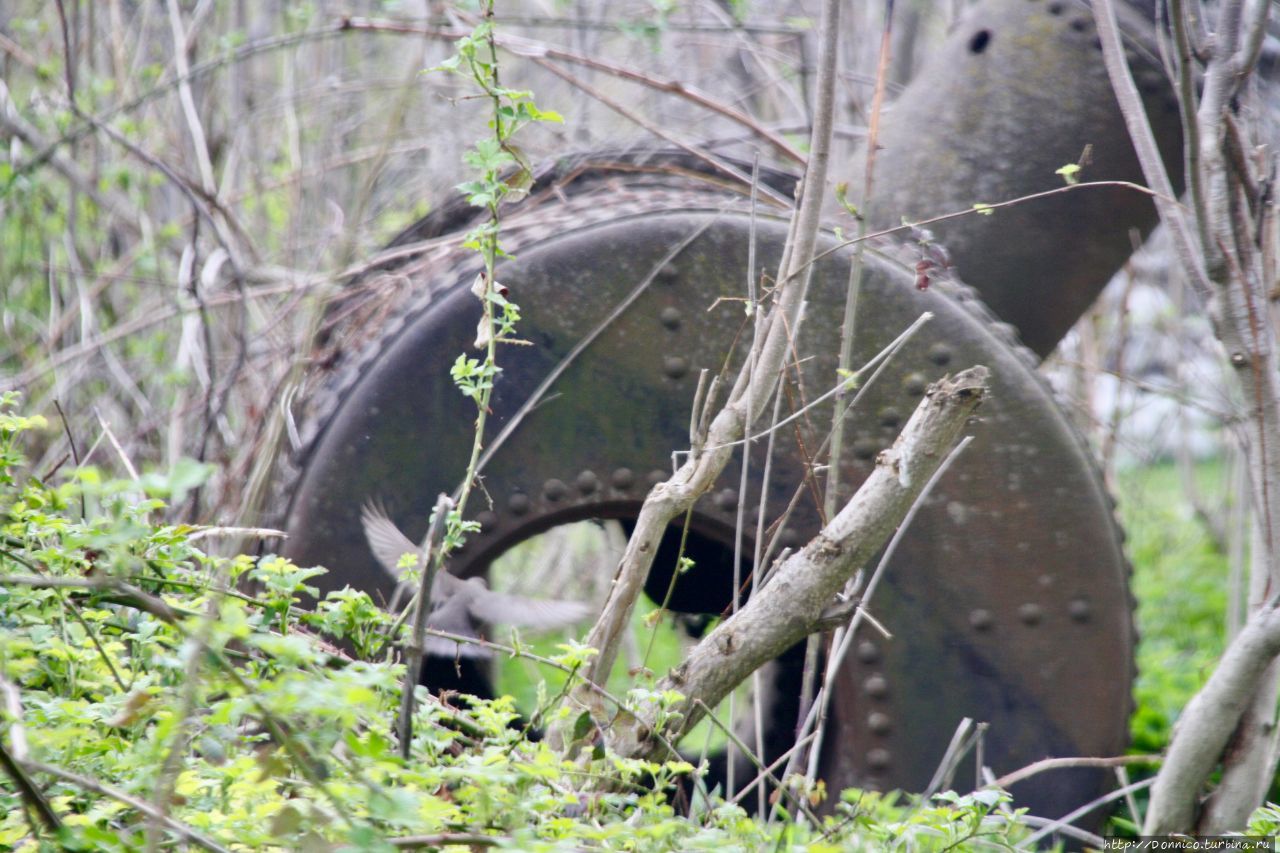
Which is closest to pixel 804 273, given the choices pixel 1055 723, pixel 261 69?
pixel 1055 723

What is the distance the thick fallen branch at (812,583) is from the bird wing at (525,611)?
1.09 feet

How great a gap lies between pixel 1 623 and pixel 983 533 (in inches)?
61.6

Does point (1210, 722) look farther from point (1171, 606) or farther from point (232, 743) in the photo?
point (1171, 606)

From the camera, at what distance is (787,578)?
60.4 inches

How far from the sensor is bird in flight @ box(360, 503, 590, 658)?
188 cm

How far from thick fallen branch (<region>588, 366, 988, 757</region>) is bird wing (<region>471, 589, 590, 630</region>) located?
33 cm

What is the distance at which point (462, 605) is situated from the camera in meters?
1.96

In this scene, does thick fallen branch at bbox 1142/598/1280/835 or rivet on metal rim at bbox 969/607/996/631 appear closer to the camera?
thick fallen branch at bbox 1142/598/1280/835

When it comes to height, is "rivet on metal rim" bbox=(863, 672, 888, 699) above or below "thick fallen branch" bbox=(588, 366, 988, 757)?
below

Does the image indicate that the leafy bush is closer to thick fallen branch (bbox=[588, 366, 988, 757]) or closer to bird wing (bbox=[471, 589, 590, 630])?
thick fallen branch (bbox=[588, 366, 988, 757])

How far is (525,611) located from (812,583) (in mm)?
585

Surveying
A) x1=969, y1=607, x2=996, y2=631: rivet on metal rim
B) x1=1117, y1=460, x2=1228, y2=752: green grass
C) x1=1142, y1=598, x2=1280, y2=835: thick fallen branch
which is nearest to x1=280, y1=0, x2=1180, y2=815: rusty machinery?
x1=969, y1=607, x2=996, y2=631: rivet on metal rim

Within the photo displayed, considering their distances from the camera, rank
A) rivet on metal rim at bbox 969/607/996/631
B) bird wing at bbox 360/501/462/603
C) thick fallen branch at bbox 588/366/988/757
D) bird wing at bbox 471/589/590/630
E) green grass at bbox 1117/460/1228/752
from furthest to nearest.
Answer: green grass at bbox 1117/460/1228/752
rivet on metal rim at bbox 969/607/996/631
bird wing at bbox 360/501/462/603
bird wing at bbox 471/589/590/630
thick fallen branch at bbox 588/366/988/757

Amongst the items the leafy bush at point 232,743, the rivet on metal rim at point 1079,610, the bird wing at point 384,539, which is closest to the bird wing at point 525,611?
the bird wing at point 384,539
